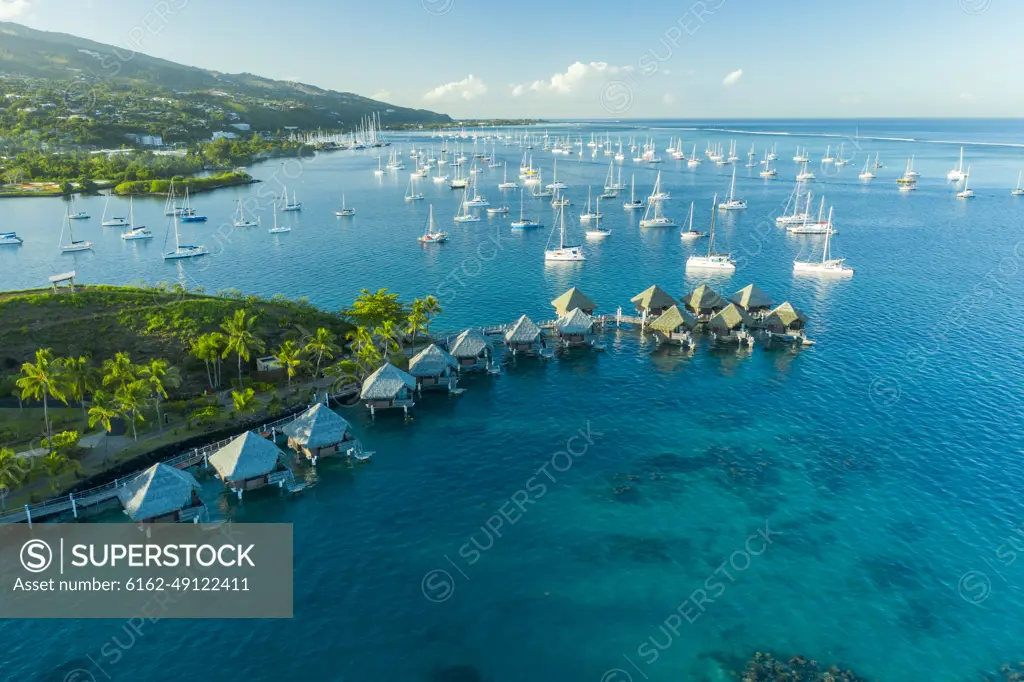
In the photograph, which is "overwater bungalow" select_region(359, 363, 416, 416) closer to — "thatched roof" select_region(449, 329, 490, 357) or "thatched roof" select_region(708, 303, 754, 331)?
"thatched roof" select_region(449, 329, 490, 357)

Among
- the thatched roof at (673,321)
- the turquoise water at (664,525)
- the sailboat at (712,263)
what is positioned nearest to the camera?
the turquoise water at (664,525)

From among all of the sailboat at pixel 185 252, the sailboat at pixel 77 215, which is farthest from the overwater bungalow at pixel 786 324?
the sailboat at pixel 77 215

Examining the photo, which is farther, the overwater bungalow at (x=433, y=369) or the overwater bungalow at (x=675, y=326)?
the overwater bungalow at (x=675, y=326)

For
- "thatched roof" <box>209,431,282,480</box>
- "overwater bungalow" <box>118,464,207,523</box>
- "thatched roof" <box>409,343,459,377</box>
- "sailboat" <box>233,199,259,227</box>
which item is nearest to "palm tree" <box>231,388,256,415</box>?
"thatched roof" <box>209,431,282,480</box>

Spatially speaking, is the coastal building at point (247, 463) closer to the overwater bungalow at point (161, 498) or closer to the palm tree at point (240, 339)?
the overwater bungalow at point (161, 498)

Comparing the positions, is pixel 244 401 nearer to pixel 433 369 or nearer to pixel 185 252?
pixel 433 369

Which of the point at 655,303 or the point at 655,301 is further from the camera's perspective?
the point at 655,301

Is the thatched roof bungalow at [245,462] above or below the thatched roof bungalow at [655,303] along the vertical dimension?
below

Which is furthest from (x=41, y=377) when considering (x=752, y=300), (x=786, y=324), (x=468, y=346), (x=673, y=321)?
(x=786, y=324)
